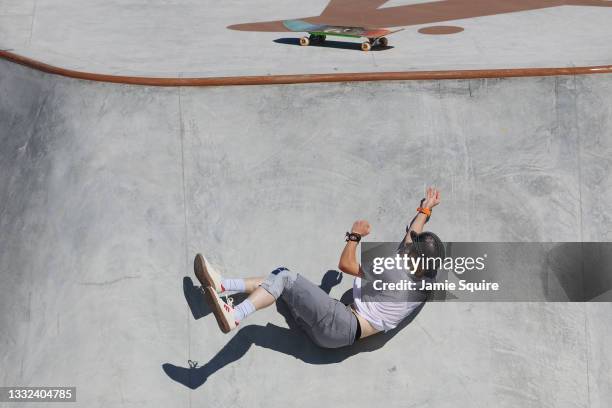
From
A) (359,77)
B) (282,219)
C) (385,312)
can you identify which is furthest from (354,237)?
(359,77)

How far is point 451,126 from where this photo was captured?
8461 mm

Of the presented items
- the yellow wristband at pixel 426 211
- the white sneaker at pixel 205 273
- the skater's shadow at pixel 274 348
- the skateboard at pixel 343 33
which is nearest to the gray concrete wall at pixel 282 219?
the skater's shadow at pixel 274 348

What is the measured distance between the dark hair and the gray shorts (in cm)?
89

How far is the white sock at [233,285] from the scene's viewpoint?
777 cm

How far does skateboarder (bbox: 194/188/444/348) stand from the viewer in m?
7.59

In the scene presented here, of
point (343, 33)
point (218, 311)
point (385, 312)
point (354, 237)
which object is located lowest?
point (385, 312)

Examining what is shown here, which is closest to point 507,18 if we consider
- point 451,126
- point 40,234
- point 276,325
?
point 451,126

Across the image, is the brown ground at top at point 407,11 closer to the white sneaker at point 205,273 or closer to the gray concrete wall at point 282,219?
the gray concrete wall at point 282,219

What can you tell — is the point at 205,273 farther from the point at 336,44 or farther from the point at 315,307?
the point at 336,44

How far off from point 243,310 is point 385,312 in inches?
54.7

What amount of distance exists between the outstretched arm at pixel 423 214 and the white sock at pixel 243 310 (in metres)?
1.68

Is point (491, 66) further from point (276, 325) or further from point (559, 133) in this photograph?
point (276, 325)

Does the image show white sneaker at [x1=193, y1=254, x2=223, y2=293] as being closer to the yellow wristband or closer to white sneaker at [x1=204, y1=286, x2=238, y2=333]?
white sneaker at [x1=204, y1=286, x2=238, y2=333]

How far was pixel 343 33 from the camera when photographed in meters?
10.8
